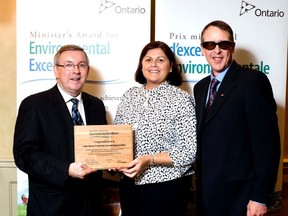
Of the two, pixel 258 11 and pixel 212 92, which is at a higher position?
pixel 258 11

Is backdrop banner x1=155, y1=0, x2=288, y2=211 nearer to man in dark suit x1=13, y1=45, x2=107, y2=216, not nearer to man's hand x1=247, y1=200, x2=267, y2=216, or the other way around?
man in dark suit x1=13, y1=45, x2=107, y2=216

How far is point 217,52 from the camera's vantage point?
84.0 inches

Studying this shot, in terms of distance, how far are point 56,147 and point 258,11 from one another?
6.55 ft

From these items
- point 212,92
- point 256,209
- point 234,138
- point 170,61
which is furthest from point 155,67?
point 256,209

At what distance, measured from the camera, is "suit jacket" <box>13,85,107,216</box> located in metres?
2.03

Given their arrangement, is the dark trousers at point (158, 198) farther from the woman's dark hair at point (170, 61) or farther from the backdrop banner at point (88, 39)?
the backdrop banner at point (88, 39)

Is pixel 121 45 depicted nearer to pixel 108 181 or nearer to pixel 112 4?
pixel 112 4

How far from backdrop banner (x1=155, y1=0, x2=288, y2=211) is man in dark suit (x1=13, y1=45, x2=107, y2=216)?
103 centimetres

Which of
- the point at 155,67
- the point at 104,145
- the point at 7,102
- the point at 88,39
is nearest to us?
the point at 104,145

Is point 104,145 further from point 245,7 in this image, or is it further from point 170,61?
point 245,7

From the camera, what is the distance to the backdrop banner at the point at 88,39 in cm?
296

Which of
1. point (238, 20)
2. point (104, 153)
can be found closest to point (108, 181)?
point (104, 153)

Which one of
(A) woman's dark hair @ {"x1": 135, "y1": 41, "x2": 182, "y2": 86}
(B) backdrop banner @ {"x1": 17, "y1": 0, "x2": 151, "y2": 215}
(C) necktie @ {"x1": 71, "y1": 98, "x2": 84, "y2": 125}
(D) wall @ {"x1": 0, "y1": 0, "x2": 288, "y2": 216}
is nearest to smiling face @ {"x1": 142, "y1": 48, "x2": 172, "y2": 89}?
(A) woman's dark hair @ {"x1": 135, "y1": 41, "x2": 182, "y2": 86}

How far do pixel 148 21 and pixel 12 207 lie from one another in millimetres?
2108
